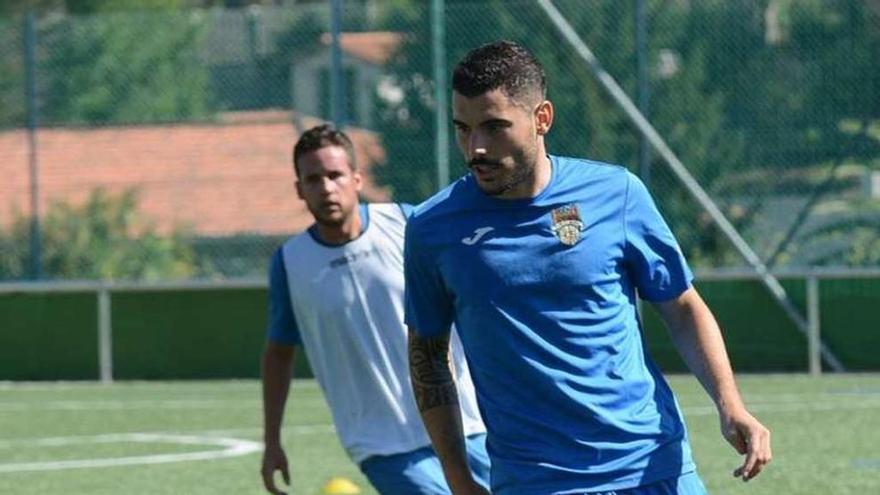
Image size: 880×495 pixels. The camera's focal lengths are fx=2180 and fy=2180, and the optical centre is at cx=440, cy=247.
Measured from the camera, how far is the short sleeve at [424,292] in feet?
17.2

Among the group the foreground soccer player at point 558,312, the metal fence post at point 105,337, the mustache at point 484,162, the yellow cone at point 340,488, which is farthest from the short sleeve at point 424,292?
the metal fence post at point 105,337

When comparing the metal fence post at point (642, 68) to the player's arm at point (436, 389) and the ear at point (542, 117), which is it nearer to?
the player's arm at point (436, 389)

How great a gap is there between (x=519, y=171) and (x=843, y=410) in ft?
37.5

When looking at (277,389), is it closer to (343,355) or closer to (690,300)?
(343,355)

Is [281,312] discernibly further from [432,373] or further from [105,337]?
[105,337]

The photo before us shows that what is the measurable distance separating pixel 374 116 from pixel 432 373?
638 inches

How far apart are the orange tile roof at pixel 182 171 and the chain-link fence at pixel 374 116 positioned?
0.02 m

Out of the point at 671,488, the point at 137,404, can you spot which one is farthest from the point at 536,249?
the point at 137,404

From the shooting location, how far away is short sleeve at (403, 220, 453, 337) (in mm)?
5254

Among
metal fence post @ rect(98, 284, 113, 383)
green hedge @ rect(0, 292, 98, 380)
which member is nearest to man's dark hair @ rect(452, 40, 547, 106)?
metal fence post @ rect(98, 284, 113, 383)

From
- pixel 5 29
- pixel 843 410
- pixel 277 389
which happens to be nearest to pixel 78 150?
pixel 5 29

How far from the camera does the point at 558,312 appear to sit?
514 centimetres

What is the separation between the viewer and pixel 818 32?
20.4m

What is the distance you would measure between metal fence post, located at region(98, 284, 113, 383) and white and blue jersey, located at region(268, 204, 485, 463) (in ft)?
44.1
